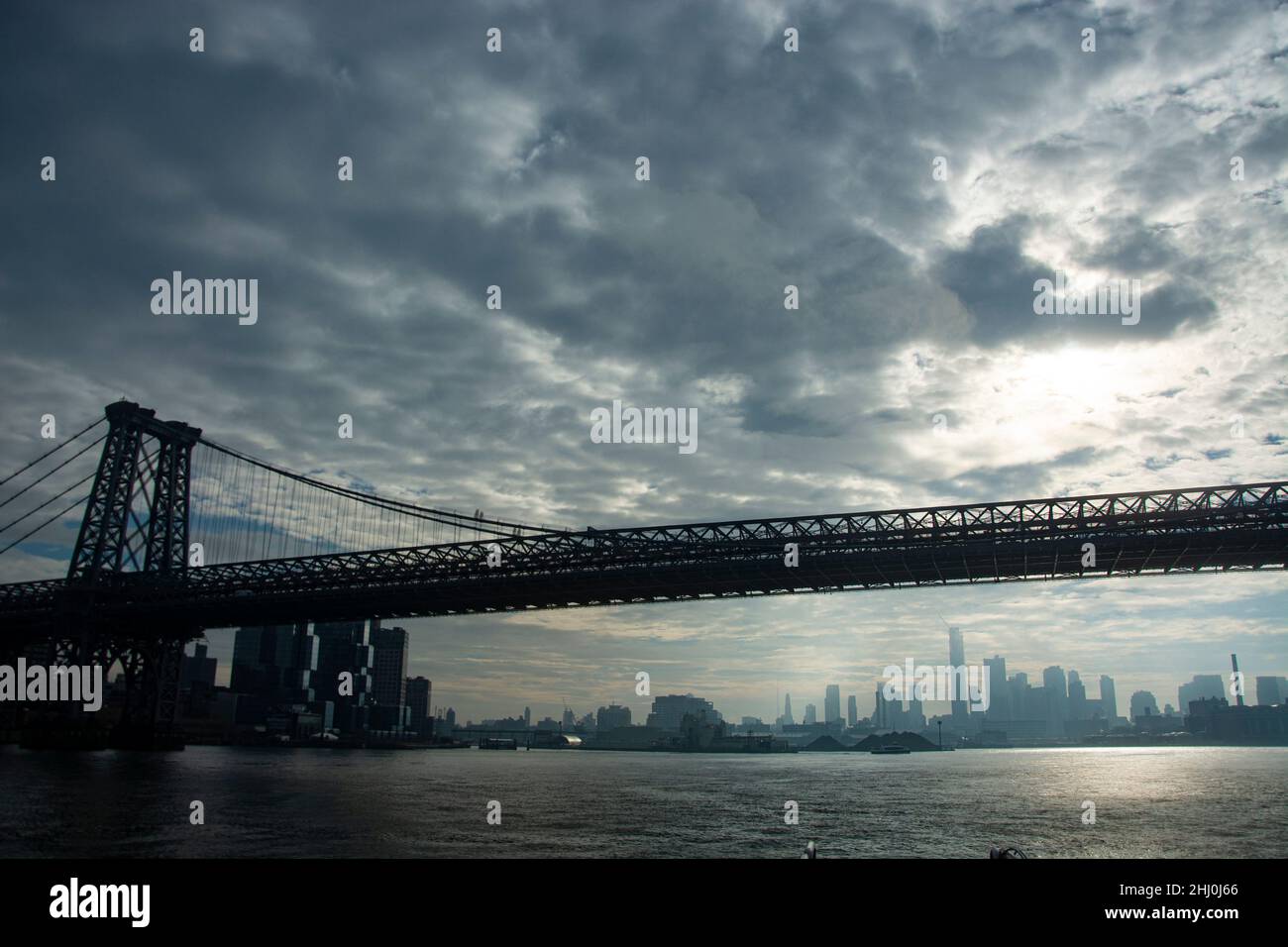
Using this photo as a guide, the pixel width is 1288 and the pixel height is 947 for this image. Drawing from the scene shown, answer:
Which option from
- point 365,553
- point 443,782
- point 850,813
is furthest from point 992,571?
point 365,553

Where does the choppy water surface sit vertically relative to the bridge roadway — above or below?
below
